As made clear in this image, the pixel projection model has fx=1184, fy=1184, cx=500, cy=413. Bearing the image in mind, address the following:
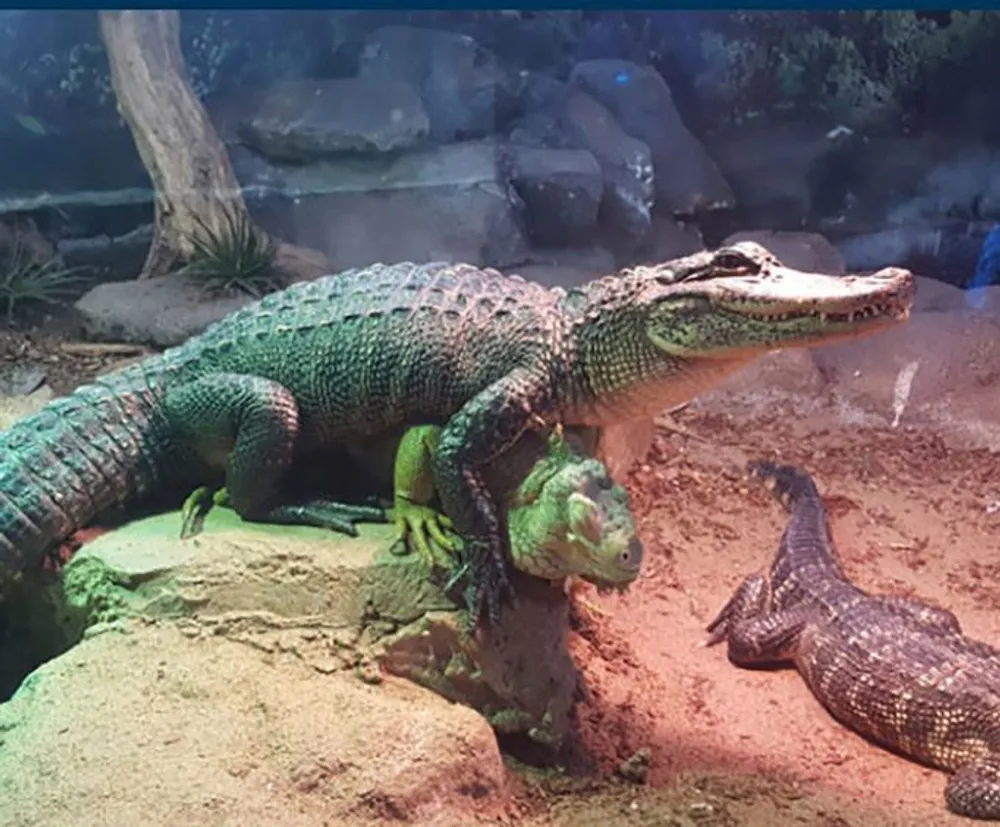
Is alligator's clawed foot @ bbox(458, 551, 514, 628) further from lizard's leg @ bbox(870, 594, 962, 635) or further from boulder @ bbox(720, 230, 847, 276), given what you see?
boulder @ bbox(720, 230, 847, 276)

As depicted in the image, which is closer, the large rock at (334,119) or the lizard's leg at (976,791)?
the lizard's leg at (976,791)

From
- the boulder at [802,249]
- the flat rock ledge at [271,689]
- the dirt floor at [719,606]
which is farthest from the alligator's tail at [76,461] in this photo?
the boulder at [802,249]

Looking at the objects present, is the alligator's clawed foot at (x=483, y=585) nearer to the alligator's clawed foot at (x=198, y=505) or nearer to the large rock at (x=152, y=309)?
the alligator's clawed foot at (x=198, y=505)

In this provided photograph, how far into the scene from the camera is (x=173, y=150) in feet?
18.6

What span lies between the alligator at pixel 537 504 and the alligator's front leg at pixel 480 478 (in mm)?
59

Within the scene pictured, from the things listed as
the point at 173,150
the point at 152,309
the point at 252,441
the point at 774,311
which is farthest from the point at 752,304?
the point at 173,150

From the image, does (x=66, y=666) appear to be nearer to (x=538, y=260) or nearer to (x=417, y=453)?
(x=417, y=453)

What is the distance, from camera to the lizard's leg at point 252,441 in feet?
11.3

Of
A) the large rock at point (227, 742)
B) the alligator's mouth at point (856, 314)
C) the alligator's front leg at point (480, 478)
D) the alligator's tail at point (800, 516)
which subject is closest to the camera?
the large rock at point (227, 742)

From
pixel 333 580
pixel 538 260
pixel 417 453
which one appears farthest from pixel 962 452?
pixel 333 580

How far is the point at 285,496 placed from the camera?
11.8 ft

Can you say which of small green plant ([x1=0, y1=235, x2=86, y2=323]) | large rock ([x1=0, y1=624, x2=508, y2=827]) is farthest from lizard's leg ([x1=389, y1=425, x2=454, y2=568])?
small green plant ([x1=0, y1=235, x2=86, y2=323])

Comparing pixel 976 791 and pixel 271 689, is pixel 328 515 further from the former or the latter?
pixel 976 791

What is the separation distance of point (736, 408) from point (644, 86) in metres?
1.55
